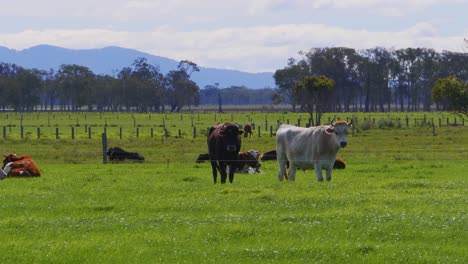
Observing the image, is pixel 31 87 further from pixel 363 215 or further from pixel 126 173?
pixel 363 215

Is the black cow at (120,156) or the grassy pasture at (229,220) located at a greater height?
the grassy pasture at (229,220)

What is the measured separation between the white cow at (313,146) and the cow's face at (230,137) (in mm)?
1238

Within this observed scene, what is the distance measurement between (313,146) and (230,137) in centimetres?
243

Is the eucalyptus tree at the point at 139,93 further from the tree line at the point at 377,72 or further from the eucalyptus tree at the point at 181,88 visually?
the tree line at the point at 377,72

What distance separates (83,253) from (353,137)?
1713 inches

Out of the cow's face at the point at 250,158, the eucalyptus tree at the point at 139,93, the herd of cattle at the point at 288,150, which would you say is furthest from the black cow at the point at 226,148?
the eucalyptus tree at the point at 139,93

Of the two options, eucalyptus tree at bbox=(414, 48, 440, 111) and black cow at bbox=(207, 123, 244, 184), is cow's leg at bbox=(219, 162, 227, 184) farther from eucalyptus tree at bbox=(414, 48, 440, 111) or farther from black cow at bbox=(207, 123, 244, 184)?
eucalyptus tree at bbox=(414, 48, 440, 111)

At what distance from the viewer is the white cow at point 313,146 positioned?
76.3 ft

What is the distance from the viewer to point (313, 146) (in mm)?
23547

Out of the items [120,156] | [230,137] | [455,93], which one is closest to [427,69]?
[455,93]

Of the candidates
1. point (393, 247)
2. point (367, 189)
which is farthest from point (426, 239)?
point (367, 189)

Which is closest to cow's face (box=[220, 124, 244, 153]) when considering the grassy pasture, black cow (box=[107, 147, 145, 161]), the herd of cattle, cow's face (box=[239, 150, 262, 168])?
the herd of cattle

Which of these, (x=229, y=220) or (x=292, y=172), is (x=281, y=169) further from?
(x=229, y=220)

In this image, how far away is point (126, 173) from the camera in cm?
2814
